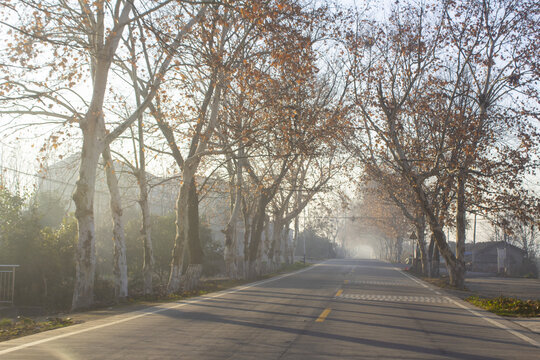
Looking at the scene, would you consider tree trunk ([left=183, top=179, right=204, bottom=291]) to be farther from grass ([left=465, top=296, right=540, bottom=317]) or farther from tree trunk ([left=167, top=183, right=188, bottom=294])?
grass ([left=465, top=296, right=540, bottom=317])

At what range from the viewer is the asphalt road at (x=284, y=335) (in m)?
6.64

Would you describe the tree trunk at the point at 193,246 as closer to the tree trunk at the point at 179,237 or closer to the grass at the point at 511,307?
the tree trunk at the point at 179,237

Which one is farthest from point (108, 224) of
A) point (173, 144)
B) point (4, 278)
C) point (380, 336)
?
point (380, 336)

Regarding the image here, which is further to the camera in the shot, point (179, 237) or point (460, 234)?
point (460, 234)

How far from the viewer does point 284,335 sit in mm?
8109

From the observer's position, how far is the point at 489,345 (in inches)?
311

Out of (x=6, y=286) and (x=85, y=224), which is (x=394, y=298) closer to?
(x=85, y=224)

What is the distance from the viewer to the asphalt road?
262 inches

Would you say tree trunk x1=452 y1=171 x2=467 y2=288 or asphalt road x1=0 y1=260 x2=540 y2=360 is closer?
asphalt road x1=0 y1=260 x2=540 y2=360

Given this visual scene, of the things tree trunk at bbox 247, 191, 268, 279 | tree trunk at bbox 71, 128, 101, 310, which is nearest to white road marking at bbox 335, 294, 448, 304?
tree trunk at bbox 71, 128, 101, 310

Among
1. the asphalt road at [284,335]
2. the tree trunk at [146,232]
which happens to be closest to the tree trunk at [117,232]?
the tree trunk at [146,232]

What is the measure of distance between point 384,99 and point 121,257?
13149 millimetres

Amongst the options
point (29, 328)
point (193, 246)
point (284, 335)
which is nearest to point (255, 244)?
point (193, 246)

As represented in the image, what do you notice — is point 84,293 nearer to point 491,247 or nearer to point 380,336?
point 380,336
